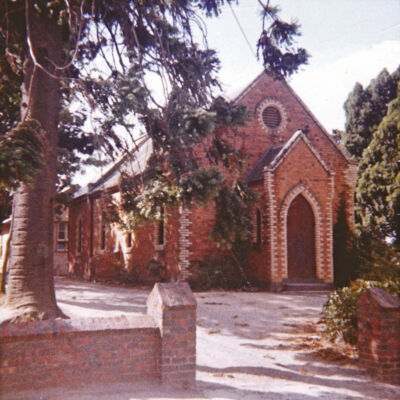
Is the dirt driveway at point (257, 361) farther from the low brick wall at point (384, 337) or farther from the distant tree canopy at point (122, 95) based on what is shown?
the distant tree canopy at point (122, 95)

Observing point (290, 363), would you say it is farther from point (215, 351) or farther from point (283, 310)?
point (283, 310)

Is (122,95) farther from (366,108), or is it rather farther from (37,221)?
(366,108)

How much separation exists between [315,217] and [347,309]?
423 inches

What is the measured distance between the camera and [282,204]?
18.6 meters

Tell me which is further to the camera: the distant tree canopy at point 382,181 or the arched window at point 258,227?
the distant tree canopy at point 382,181

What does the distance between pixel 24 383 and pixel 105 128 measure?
303 inches

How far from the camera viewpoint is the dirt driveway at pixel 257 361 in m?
5.99

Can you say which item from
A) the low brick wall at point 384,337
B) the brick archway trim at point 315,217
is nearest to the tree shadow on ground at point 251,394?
the low brick wall at point 384,337

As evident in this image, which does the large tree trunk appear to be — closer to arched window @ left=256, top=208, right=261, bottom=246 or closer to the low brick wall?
the low brick wall

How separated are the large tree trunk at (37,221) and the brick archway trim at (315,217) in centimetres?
1086

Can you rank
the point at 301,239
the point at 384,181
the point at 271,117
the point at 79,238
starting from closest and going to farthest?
the point at 301,239 → the point at 271,117 → the point at 384,181 → the point at 79,238

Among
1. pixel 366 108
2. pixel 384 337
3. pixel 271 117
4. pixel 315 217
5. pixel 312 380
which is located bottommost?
pixel 312 380

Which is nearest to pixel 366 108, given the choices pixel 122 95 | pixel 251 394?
pixel 122 95

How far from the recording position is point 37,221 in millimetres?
9375
